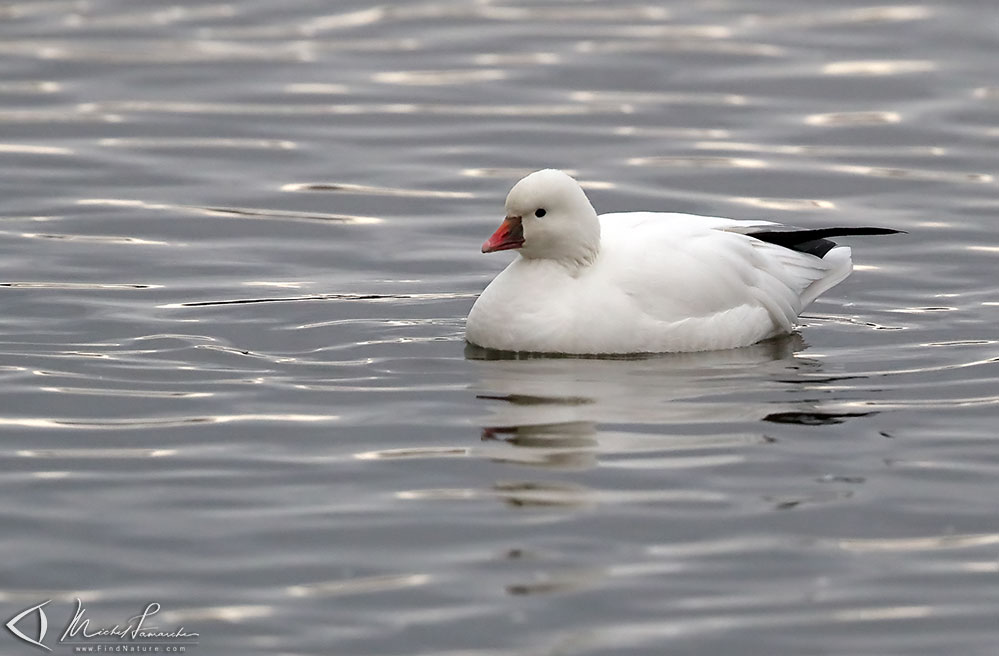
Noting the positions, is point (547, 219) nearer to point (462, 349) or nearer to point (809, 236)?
point (462, 349)

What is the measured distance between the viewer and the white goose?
9.84 m

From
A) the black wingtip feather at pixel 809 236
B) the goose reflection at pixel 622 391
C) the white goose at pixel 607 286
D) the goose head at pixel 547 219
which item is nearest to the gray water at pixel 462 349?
the goose reflection at pixel 622 391

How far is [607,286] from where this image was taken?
9.89 metres

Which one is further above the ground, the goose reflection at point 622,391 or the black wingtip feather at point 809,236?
the black wingtip feather at point 809,236

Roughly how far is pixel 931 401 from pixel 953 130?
619cm

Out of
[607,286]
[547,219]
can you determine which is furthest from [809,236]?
[547,219]

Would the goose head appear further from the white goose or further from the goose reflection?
the goose reflection

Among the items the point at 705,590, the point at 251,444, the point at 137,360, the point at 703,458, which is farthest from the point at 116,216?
the point at 705,590

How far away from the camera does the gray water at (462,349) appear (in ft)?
22.9

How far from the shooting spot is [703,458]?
827 centimetres

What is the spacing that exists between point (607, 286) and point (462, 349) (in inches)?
32.7

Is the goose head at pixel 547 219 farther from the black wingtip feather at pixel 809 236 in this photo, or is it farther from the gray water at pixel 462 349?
the black wingtip feather at pixel 809 236

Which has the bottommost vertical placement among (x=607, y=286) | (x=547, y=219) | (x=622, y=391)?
(x=622, y=391)

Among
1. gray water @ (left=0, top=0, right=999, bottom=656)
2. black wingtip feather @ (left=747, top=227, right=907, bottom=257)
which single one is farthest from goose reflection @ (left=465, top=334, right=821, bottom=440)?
black wingtip feather @ (left=747, top=227, right=907, bottom=257)
